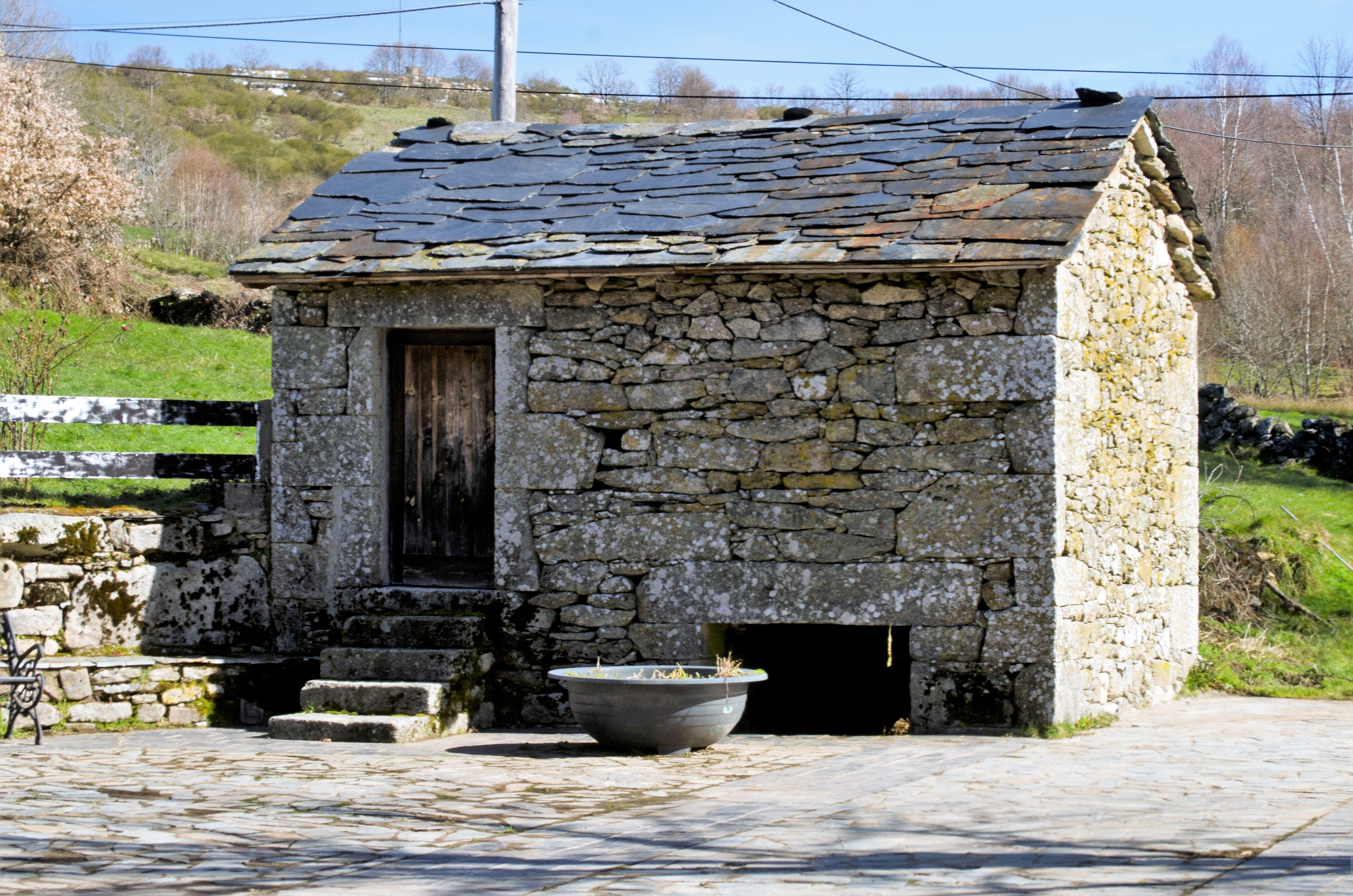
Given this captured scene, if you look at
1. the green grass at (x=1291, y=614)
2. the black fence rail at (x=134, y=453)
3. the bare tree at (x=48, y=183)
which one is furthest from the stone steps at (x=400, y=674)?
the bare tree at (x=48, y=183)

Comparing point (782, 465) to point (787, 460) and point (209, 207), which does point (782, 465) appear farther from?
point (209, 207)

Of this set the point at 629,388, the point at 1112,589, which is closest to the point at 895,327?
the point at 629,388

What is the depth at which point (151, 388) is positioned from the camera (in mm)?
13789

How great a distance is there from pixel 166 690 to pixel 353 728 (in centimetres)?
151

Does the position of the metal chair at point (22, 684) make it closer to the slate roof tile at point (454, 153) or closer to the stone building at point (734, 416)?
the stone building at point (734, 416)

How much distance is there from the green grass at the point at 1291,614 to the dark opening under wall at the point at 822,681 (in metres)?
2.47

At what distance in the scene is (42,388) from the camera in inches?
401

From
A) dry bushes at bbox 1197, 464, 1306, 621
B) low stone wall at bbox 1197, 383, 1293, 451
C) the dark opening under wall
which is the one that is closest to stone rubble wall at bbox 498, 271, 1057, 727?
the dark opening under wall

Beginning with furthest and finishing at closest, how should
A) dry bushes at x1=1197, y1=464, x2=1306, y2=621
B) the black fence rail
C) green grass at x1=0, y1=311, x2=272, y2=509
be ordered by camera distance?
dry bushes at x1=1197, y1=464, x2=1306, y2=621 < green grass at x1=0, y1=311, x2=272, y2=509 < the black fence rail

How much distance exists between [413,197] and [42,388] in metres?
3.92

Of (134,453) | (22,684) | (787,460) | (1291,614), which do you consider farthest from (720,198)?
(1291,614)

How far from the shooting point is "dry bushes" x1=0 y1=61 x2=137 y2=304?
64.8 feet

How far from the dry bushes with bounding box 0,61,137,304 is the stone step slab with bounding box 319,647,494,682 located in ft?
43.8

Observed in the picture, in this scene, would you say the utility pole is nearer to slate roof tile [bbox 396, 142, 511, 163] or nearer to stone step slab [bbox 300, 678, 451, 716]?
slate roof tile [bbox 396, 142, 511, 163]
